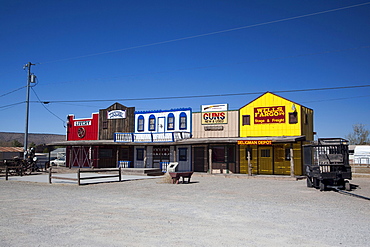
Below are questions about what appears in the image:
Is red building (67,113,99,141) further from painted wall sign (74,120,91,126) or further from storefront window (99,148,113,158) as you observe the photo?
storefront window (99,148,113,158)

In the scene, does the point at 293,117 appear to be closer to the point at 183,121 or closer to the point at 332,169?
the point at 332,169

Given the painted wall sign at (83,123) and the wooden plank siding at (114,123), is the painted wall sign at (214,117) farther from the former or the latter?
the painted wall sign at (83,123)

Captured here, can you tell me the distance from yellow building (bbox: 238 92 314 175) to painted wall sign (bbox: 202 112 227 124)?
141 centimetres

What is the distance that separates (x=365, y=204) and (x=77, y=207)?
945 cm

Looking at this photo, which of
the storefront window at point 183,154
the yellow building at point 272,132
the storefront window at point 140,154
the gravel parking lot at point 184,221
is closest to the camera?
the gravel parking lot at point 184,221

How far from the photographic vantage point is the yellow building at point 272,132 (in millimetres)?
25234

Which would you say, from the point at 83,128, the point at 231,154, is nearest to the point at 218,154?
the point at 231,154

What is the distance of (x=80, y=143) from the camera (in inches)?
1244

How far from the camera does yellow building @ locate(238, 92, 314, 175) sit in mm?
25234

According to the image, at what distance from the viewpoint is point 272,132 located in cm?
2597

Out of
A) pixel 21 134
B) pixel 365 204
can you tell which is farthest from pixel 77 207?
pixel 21 134

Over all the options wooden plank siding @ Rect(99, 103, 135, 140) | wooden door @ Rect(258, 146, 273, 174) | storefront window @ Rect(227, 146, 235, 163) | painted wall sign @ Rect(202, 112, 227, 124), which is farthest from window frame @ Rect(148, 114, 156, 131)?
wooden door @ Rect(258, 146, 273, 174)

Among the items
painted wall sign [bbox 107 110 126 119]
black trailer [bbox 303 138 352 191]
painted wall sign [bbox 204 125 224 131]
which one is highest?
painted wall sign [bbox 107 110 126 119]

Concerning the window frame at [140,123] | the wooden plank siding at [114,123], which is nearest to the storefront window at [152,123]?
the window frame at [140,123]
